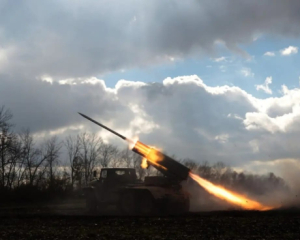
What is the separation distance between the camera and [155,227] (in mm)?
17672

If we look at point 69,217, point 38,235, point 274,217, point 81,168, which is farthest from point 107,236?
point 81,168

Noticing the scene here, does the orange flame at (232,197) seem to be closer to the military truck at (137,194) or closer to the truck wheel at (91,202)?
the military truck at (137,194)

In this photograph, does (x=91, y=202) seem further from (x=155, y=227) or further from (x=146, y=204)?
(x=155, y=227)

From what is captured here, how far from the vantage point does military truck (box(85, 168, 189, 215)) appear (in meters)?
24.8

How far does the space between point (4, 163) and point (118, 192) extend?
34728 millimetres

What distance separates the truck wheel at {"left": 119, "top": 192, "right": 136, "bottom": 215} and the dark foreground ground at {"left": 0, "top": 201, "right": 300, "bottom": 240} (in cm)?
383

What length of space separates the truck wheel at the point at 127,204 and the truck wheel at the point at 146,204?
43 cm

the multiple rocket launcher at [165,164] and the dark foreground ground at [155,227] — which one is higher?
the multiple rocket launcher at [165,164]

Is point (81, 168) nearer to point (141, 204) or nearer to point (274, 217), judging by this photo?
point (141, 204)

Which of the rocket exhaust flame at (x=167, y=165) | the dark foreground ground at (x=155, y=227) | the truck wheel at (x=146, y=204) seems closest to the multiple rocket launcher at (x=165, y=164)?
the rocket exhaust flame at (x=167, y=165)

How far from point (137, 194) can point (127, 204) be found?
103 cm

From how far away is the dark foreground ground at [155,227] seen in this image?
15453mm

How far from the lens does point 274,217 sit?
2106cm

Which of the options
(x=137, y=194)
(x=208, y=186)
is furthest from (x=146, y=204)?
(x=208, y=186)
